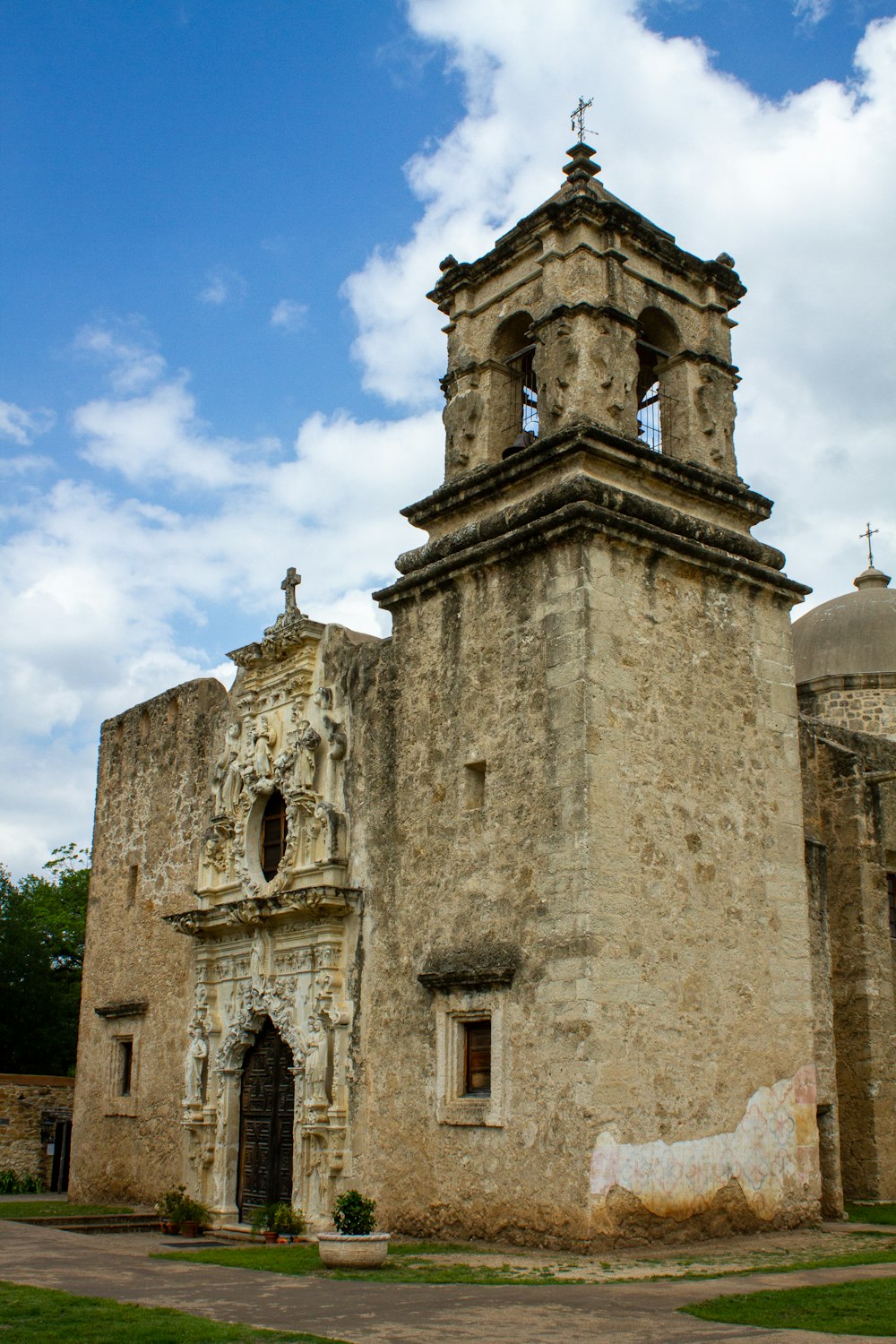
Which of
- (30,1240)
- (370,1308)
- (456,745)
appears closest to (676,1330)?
(370,1308)

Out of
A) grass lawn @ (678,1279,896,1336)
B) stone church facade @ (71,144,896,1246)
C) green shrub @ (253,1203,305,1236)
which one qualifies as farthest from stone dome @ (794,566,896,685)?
grass lawn @ (678,1279,896,1336)

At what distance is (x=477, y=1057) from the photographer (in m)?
11.7

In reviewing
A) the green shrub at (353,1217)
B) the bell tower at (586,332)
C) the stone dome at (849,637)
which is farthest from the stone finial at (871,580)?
the green shrub at (353,1217)

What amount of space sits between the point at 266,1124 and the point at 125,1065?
401 centimetres

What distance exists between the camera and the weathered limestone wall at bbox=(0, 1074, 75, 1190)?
19.5 meters

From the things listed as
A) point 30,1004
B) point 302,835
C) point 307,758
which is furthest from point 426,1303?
point 30,1004

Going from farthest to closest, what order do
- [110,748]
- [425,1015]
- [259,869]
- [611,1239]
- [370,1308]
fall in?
[110,748], [259,869], [425,1015], [611,1239], [370,1308]

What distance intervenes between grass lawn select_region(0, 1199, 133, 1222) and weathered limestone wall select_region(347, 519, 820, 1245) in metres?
4.52

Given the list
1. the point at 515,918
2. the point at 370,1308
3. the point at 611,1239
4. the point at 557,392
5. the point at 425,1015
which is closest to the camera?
the point at 370,1308

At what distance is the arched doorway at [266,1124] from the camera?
13.6m

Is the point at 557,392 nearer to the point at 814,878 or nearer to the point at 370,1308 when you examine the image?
the point at 814,878

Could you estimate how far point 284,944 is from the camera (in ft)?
46.1

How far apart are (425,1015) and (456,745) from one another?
246cm

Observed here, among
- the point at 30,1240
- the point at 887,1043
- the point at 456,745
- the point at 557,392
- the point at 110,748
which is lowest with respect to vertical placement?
the point at 30,1240
